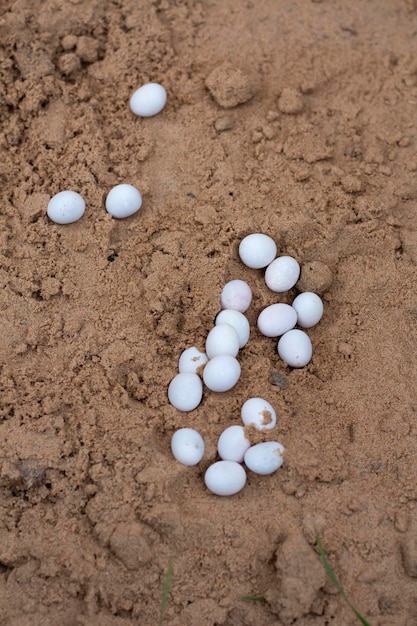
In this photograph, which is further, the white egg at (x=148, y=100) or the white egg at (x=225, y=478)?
the white egg at (x=148, y=100)

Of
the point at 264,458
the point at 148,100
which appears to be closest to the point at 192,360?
the point at 264,458

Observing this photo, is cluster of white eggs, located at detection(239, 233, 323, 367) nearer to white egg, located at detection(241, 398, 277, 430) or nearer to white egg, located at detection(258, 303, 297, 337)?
white egg, located at detection(258, 303, 297, 337)

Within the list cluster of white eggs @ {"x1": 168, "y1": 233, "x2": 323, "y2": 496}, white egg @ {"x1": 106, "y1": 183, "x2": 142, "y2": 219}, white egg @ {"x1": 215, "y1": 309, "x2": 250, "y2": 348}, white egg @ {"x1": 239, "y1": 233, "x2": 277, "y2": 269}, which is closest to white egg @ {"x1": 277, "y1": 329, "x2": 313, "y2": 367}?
cluster of white eggs @ {"x1": 168, "y1": 233, "x2": 323, "y2": 496}

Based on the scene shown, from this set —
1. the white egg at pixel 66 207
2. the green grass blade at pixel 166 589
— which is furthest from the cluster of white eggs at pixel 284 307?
the green grass blade at pixel 166 589

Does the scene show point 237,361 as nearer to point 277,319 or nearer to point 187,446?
point 277,319

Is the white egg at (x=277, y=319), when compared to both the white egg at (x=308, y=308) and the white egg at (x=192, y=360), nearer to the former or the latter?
the white egg at (x=308, y=308)

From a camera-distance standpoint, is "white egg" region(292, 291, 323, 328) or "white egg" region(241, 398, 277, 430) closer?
"white egg" region(241, 398, 277, 430)
